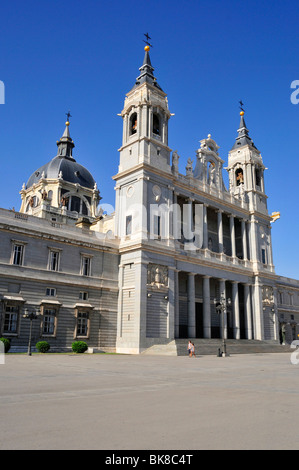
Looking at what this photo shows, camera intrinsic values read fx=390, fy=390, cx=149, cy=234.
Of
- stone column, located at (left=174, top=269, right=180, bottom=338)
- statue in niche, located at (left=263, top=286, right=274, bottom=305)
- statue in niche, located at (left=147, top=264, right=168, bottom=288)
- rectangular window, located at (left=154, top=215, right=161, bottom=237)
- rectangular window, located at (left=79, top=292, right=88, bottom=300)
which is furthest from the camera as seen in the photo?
statue in niche, located at (left=263, top=286, right=274, bottom=305)

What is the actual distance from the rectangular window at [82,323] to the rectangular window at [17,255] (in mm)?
7659

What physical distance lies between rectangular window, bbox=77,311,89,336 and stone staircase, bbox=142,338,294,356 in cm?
601

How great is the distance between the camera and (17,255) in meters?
33.7

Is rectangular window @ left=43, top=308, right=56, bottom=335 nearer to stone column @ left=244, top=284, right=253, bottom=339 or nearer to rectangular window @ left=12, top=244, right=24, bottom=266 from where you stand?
rectangular window @ left=12, top=244, right=24, bottom=266

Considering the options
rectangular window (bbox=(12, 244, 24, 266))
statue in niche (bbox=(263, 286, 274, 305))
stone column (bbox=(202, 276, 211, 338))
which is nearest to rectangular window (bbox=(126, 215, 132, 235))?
stone column (bbox=(202, 276, 211, 338))

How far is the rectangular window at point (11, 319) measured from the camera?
32.0 meters

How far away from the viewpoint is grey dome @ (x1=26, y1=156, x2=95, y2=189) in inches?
3187

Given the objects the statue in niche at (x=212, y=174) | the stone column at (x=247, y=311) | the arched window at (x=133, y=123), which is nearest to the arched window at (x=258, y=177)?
the statue in niche at (x=212, y=174)

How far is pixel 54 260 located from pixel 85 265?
A: 11.5 feet

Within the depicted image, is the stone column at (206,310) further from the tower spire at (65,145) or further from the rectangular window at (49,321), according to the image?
the tower spire at (65,145)

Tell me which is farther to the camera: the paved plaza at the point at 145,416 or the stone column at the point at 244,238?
the stone column at the point at 244,238

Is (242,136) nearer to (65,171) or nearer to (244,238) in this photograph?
(244,238)

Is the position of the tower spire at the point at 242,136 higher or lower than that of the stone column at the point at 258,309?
higher
